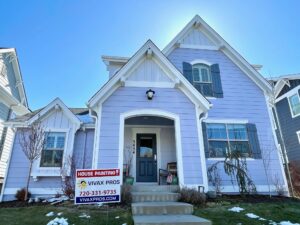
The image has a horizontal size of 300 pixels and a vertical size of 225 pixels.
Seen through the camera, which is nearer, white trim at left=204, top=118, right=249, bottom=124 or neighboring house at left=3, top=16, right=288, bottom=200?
neighboring house at left=3, top=16, right=288, bottom=200

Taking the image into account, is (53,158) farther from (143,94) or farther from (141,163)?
(143,94)

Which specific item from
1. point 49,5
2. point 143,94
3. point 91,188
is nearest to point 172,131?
point 143,94

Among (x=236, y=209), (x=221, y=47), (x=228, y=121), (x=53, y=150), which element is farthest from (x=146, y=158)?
(x=221, y=47)

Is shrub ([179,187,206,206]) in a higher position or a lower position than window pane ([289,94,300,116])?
lower

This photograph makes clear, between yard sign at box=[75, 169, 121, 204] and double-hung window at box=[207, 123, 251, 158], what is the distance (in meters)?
5.08

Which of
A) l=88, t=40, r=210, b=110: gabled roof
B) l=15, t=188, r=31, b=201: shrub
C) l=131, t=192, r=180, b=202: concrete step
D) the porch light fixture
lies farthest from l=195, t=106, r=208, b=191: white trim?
l=15, t=188, r=31, b=201: shrub

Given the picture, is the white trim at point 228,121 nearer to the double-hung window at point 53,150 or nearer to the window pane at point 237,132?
the window pane at point 237,132

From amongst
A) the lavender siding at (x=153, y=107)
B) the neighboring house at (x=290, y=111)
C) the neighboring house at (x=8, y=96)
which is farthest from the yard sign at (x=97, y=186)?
the neighboring house at (x=290, y=111)

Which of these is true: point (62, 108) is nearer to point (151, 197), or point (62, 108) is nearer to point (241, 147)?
point (151, 197)

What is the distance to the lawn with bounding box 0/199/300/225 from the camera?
4.08 meters

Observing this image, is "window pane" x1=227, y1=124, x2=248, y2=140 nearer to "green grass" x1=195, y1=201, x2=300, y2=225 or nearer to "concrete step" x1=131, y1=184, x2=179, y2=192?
"green grass" x1=195, y1=201, x2=300, y2=225

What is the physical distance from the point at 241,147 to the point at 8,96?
42.0ft

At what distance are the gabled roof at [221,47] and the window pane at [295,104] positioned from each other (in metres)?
4.82

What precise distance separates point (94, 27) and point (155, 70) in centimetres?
421
